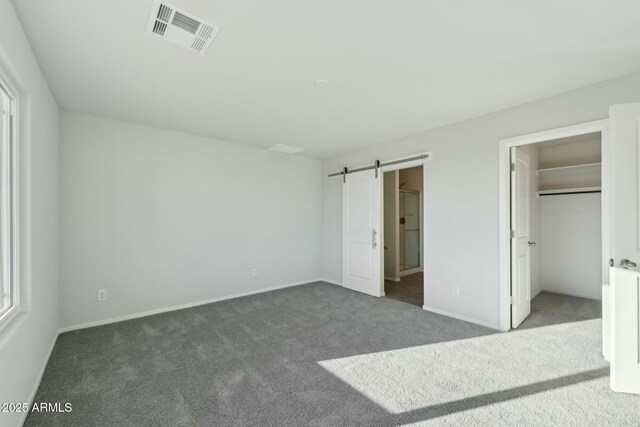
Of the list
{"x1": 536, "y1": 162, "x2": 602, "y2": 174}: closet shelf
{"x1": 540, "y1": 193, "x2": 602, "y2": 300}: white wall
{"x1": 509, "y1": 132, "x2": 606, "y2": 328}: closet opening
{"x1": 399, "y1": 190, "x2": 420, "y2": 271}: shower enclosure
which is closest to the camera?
{"x1": 509, "y1": 132, "x2": 606, "y2": 328}: closet opening

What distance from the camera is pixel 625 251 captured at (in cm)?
205

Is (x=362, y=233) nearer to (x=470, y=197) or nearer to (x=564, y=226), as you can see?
(x=470, y=197)

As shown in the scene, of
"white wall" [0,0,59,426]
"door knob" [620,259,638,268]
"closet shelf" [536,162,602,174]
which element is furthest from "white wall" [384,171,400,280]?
"white wall" [0,0,59,426]

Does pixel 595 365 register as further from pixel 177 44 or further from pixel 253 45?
pixel 177 44

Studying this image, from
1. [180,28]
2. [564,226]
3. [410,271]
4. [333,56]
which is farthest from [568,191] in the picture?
[180,28]

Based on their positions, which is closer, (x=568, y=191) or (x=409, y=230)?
(x=568, y=191)

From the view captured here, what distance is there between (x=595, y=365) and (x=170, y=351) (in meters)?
3.63

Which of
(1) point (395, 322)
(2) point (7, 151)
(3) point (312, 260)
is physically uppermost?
(2) point (7, 151)

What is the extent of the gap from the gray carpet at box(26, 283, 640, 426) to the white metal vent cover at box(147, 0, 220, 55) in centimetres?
241

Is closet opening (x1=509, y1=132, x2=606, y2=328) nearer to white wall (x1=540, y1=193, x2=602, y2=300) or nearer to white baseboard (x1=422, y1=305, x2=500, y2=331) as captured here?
white wall (x1=540, y1=193, x2=602, y2=300)

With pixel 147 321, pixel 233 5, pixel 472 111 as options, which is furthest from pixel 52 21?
pixel 472 111

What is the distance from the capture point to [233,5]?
1596 millimetres

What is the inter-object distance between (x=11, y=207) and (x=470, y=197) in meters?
4.10

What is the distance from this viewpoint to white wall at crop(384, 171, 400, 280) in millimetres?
5684
